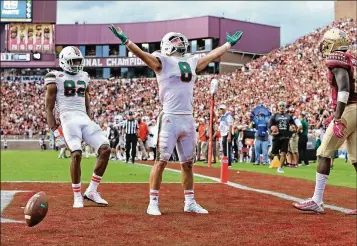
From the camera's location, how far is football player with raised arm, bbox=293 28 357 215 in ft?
23.8

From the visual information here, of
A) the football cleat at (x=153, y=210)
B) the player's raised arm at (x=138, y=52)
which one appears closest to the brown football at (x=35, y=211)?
the football cleat at (x=153, y=210)

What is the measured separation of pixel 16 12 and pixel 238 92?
29.1m

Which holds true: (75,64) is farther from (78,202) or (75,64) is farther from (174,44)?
(78,202)

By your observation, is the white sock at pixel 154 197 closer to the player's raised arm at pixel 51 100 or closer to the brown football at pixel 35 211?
the player's raised arm at pixel 51 100

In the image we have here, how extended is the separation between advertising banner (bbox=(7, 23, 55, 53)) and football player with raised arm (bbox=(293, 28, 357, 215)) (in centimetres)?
5965

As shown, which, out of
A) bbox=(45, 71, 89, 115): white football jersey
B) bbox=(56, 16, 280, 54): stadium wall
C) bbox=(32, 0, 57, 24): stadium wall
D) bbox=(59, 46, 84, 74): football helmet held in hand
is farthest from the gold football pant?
bbox=(32, 0, 57, 24): stadium wall

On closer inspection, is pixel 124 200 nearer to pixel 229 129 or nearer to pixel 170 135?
pixel 170 135

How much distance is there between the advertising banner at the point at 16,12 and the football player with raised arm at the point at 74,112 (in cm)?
5753

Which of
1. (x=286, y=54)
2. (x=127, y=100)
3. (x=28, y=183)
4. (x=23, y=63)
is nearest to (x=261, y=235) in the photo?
(x=28, y=183)

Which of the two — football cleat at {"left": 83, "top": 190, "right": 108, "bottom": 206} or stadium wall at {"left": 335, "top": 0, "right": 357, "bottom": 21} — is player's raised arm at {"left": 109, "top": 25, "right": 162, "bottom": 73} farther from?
stadium wall at {"left": 335, "top": 0, "right": 357, "bottom": 21}

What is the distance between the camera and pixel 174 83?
24.3 ft

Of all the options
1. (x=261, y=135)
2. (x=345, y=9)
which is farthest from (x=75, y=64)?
(x=345, y=9)

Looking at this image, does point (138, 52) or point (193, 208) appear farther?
point (193, 208)

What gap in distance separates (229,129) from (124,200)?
11.4 meters
